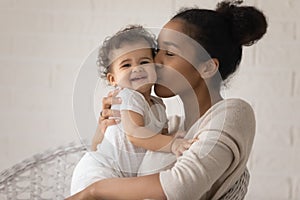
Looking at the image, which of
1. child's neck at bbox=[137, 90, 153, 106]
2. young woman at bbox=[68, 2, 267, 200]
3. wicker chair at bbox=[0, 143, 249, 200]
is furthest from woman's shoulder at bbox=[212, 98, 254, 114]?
wicker chair at bbox=[0, 143, 249, 200]

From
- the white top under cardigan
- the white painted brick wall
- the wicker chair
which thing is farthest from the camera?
the white painted brick wall

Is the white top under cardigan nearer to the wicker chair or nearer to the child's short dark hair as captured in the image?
the child's short dark hair

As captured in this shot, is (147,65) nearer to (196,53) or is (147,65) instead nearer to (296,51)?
(196,53)

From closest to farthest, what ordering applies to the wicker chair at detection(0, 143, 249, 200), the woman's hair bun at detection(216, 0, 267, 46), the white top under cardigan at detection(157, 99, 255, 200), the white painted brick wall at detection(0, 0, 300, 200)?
the white top under cardigan at detection(157, 99, 255, 200) < the woman's hair bun at detection(216, 0, 267, 46) < the wicker chair at detection(0, 143, 249, 200) < the white painted brick wall at detection(0, 0, 300, 200)

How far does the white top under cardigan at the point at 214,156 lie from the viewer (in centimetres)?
102

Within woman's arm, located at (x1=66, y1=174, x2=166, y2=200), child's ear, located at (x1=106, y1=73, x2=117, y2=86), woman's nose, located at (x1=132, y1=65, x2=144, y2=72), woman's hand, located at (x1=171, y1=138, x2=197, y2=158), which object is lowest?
woman's arm, located at (x1=66, y1=174, x2=166, y2=200)

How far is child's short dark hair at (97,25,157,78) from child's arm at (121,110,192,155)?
0.11 metres

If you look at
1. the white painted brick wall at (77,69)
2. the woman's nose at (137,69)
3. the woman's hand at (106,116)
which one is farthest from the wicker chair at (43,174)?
the woman's nose at (137,69)

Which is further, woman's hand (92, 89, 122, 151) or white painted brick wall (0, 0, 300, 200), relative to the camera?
white painted brick wall (0, 0, 300, 200)

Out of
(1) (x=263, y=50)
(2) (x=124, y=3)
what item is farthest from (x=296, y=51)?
(2) (x=124, y=3)

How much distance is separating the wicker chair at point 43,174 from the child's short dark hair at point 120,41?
405 mm

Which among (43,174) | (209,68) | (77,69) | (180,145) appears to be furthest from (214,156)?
(77,69)

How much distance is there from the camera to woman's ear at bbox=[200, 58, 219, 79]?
1.11 meters

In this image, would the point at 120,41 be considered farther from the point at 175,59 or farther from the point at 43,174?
the point at 43,174
